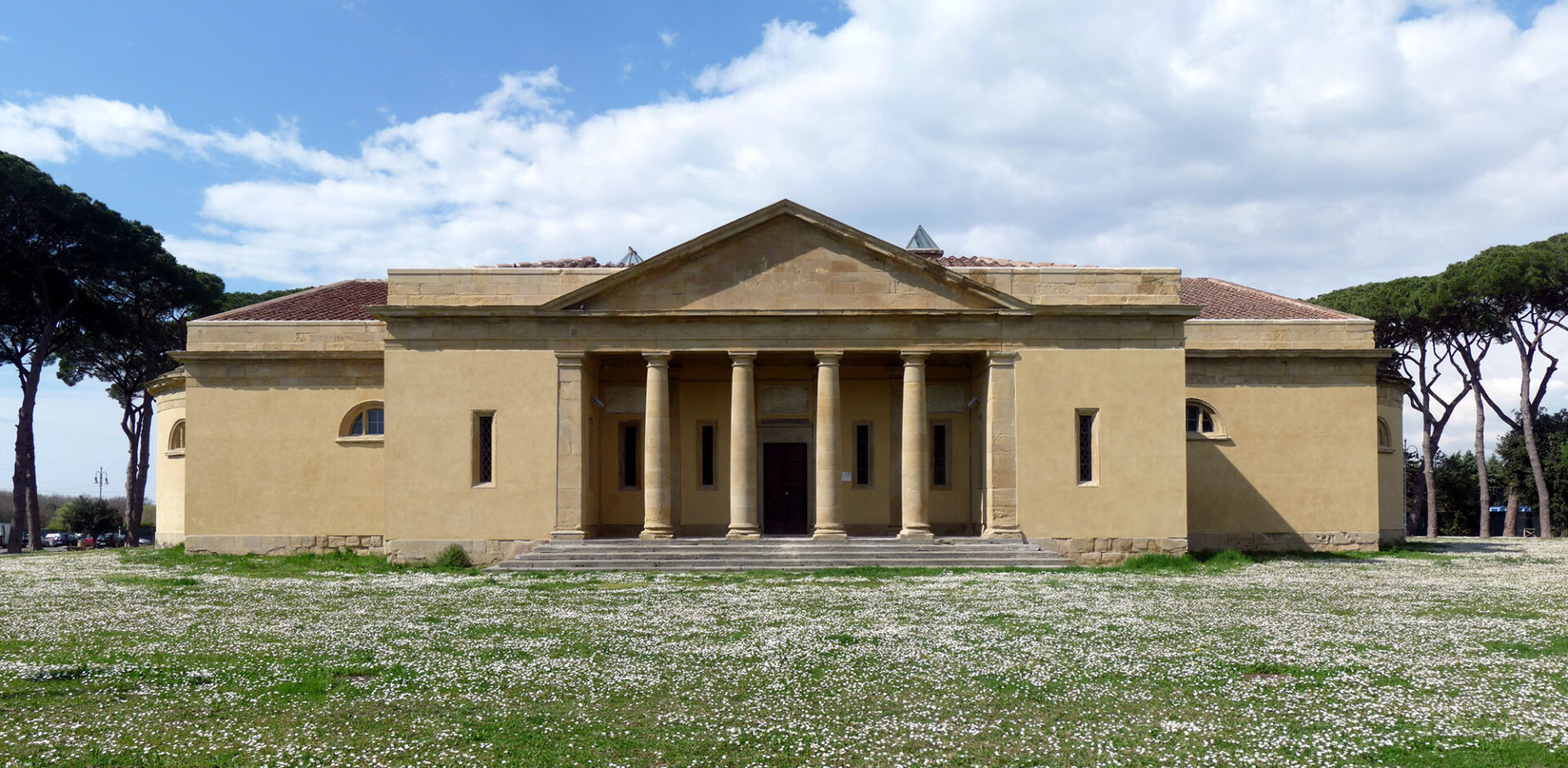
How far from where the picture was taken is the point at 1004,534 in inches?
853

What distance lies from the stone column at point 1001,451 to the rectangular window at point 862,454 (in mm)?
3842

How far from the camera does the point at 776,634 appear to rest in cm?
1141

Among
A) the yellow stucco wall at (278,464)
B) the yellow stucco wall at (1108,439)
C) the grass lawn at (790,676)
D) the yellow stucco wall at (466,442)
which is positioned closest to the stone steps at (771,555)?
the yellow stucco wall at (466,442)

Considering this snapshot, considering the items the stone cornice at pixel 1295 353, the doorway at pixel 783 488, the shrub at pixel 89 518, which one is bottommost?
the shrub at pixel 89 518

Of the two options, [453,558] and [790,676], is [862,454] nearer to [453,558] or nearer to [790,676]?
[453,558]

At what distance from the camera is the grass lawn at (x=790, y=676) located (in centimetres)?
684

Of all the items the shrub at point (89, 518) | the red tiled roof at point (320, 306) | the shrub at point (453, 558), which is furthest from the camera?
the shrub at point (89, 518)

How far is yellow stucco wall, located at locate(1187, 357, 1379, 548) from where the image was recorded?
25.3 m

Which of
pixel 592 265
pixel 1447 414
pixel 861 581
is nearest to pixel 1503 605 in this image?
pixel 861 581

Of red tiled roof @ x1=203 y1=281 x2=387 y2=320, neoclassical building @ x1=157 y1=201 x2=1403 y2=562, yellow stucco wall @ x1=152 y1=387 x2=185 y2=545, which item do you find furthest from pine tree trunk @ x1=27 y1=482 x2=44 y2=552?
neoclassical building @ x1=157 y1=201 x2=1403 y2=562

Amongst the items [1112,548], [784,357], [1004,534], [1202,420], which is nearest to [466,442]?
[784,357]

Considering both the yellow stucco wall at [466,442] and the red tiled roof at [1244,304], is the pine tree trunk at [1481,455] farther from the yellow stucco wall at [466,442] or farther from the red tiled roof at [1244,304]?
the yellow stucco wall at [466,442]

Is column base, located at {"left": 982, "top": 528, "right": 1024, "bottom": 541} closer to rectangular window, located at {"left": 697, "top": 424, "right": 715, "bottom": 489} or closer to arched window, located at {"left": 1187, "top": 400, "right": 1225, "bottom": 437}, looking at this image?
arched window, located at {"left": 1187, "top": 400, "right": 1225, "bottom": 437}

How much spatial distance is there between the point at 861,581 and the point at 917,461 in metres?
5.19
